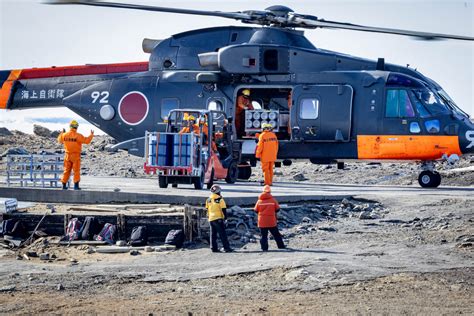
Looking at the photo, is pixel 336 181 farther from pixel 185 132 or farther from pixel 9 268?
pixel 9 268

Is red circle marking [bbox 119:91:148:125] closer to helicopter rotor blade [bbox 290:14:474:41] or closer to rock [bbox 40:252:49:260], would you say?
helicopter rotor blade [bbox 290:14:474:41]

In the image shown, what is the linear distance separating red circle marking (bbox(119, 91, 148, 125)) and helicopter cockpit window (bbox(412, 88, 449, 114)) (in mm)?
7852

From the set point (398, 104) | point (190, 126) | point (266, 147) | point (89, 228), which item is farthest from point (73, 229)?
point (398, 104)

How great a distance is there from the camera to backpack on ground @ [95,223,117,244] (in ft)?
64.5

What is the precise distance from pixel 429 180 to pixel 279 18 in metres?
5.94

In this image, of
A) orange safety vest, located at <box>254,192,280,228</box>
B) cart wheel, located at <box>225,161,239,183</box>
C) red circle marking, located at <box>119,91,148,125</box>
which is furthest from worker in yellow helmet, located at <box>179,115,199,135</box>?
orange safety vest, located at <box>254,192,280,228</box>

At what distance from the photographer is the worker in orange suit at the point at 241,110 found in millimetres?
28344

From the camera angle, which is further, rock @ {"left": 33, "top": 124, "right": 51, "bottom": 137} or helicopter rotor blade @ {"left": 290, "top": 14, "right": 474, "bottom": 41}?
rock @ {"left": 33, "top": 124, "right": 51, "bottom": 137}

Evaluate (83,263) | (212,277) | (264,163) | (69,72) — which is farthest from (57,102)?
(212,277)

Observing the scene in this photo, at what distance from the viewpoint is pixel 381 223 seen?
20516mm

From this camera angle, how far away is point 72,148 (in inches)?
896

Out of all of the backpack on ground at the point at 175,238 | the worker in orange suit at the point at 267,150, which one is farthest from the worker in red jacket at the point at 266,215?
the worker in orange suit at the point at 267,150

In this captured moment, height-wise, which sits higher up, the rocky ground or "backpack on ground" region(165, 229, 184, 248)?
the rocky ground

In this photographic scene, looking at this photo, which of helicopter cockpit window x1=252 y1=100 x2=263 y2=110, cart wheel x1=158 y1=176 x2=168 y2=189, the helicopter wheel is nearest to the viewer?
cart wheel x1=158 y1=176 x2=168 y2=189
